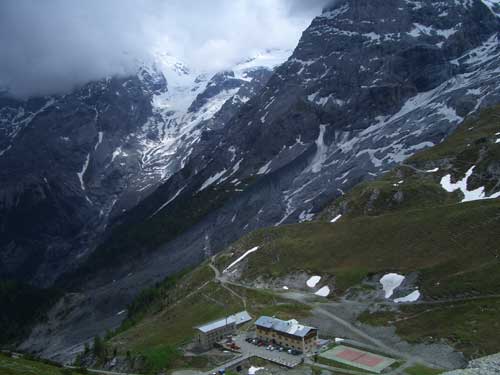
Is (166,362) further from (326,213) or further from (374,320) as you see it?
(326,213)

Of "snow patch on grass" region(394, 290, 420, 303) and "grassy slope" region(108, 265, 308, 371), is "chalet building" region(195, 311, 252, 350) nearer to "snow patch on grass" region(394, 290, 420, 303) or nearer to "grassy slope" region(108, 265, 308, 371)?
"grassy slope" region(108, 265, 308, 371)

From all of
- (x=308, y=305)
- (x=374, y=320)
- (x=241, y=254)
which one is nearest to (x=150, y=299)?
(x=241, y=254)

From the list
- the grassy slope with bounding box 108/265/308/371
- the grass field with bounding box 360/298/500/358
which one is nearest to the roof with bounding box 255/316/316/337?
the grassy slope with bounding box 108/265/308/371

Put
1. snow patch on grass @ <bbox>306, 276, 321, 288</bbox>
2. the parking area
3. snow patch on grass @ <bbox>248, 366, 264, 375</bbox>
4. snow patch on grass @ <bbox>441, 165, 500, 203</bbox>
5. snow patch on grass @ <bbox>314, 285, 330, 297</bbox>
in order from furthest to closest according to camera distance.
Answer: snow patch on grass @ <bbox>441, 165, 500, 203</bbox>, snow patch on grass @ <bbox>306, 276, 321, 288</bbox>, snow patch on grass @ <bbox>314, 285, 330, 297</bbox>, the parking area, snow patch on grass @ <bbox>248, 366, 264, 375</bbox>

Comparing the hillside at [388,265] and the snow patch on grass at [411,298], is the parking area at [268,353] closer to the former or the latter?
the hillside at [388,265]

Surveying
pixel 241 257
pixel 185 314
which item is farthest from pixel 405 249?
pixel 185 314

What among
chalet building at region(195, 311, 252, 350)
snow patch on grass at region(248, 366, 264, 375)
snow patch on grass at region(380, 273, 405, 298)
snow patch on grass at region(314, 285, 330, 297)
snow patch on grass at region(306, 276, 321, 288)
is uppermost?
snow patch on grass at region(306, 276, 321, 288)

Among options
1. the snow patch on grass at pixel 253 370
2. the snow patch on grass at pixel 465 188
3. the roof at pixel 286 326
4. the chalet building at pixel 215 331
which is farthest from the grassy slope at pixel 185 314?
the snow patch on grass at pixel 465 188
